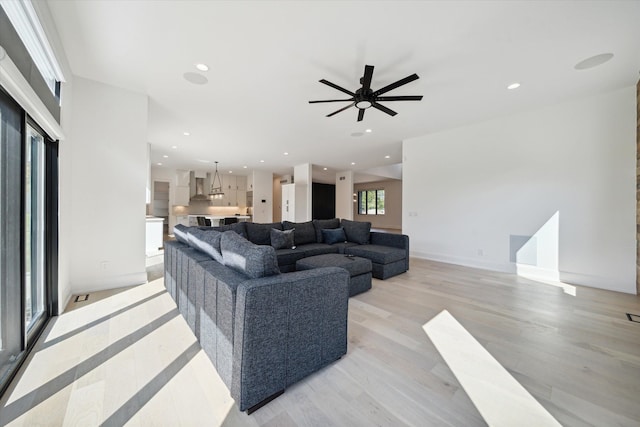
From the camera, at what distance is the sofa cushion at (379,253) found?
372cm

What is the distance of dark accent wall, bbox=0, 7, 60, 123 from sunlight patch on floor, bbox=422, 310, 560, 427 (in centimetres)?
334

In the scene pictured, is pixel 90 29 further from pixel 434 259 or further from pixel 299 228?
pixel 434 259

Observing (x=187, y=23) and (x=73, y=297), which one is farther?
(x=73, y=297)

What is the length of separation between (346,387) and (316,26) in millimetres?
2873

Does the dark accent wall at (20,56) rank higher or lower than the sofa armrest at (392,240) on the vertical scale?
higher

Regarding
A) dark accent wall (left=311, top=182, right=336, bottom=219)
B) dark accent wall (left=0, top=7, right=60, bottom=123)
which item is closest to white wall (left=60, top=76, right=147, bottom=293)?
dark accent wall (left=0, top=7, right=60, bottom=123)

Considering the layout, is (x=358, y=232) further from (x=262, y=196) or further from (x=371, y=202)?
(x=371, y=202)

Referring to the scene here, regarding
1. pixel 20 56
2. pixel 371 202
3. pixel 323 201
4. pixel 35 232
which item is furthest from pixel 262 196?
pixel 20 56

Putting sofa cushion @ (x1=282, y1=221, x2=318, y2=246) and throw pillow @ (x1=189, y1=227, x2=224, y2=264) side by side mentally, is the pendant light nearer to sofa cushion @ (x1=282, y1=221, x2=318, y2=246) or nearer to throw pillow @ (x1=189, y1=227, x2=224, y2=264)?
sofa cushion @ (x1=282, y1=221, x2=318, y2=246)

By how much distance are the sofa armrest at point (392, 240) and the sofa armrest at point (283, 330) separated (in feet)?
9.30

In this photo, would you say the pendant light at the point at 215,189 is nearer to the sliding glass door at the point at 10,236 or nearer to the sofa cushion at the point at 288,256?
the sofa cushion at the point at 288,256

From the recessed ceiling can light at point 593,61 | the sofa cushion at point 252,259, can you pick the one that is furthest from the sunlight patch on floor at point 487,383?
the recessed ceiling can light at point 593,61

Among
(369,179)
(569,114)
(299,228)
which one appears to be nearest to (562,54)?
(569,114)

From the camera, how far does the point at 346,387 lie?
146 centimetres
